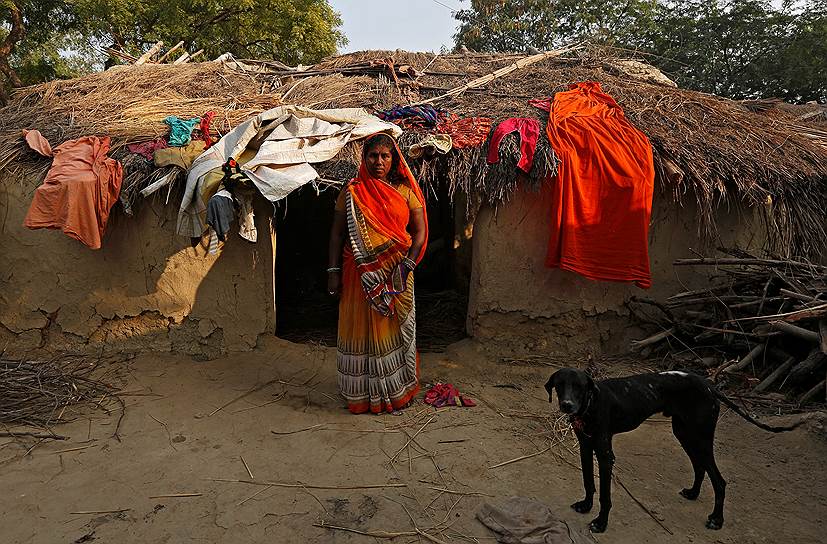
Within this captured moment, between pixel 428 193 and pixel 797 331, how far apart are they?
3079 mm

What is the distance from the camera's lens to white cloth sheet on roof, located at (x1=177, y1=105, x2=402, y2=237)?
4.19 meters

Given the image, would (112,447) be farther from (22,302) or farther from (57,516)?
(22,302)

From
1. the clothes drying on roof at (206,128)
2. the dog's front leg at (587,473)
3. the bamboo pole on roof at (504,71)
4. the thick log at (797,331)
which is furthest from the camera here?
the bamboo pole on roof at (504,71)

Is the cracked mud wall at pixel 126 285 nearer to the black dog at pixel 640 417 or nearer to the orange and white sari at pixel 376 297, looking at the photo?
the orange and white sari at pixel 376 297

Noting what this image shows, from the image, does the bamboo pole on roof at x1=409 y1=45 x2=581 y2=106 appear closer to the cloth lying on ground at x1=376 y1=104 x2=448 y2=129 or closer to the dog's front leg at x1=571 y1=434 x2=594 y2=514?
the cloth lying on ground at x1=376 y1=104 x2=448 y2=129

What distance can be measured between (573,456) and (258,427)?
2.06 metres

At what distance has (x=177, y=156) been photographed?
4.57 meters

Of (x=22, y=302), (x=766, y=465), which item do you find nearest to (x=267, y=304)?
(x=22, y=302)

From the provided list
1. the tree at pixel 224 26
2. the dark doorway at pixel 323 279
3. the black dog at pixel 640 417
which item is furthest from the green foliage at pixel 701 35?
the black dog at pixel 640 417

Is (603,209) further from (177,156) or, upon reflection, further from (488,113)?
(177,156)

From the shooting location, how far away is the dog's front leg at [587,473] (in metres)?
2.62

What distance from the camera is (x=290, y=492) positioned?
303cm

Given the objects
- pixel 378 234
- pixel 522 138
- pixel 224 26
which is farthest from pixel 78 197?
pixel 224 26

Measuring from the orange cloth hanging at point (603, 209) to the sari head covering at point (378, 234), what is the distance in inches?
65.1
